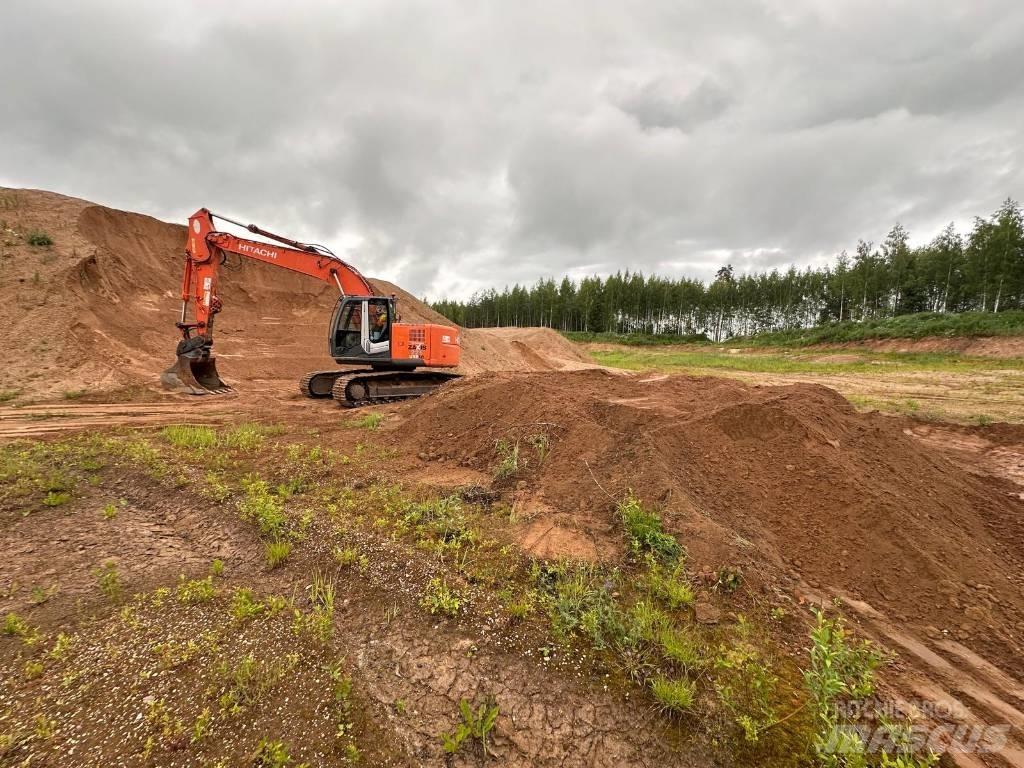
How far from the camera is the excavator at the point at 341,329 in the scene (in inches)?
468

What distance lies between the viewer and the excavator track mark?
11688mm

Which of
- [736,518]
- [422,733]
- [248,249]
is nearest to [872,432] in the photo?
[736,518]

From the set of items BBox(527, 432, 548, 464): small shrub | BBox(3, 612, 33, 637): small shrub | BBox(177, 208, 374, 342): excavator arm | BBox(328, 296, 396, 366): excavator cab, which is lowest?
BBox(3, 612, 33, 637): small shrub

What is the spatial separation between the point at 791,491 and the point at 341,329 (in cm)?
1090

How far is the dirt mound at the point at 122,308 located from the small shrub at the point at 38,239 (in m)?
0.27

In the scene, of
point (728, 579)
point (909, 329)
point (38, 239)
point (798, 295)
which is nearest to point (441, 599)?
point (728, 579)

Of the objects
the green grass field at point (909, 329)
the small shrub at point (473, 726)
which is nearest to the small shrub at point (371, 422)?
the small shrub at point (473, 726)

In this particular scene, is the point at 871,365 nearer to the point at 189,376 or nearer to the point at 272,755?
the point at 272,755

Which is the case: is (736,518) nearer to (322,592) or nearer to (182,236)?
(322,592)

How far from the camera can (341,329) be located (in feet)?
39.4

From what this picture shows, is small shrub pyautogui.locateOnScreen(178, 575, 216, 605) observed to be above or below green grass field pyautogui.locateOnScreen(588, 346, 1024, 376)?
below

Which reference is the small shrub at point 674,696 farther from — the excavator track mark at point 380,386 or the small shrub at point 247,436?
the excavator track mark at point 380,386

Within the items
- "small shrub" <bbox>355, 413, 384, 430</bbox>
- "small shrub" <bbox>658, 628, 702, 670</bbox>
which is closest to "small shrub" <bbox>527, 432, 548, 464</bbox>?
"small shrub" <bbox>658, 628, 702, 670</bbox>

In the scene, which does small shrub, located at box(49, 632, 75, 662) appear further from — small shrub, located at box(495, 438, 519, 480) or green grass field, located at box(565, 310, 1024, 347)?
green grass field, located at box(565, 310, 1024, 347)
